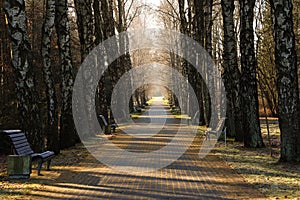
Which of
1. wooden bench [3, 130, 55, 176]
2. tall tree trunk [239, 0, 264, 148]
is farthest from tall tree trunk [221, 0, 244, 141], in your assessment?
wooden bench [3, 130, 55, 176]

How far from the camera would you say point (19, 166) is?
469 inches

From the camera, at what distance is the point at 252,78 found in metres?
18.1

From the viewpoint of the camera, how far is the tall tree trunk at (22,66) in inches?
538

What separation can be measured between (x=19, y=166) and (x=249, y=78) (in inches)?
366

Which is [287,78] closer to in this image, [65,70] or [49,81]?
[49,81]

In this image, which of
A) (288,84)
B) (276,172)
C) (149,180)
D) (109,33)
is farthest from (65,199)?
(109,33)

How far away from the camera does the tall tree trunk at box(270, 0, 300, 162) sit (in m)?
13.4

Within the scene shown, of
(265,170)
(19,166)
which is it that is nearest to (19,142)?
(19,166)

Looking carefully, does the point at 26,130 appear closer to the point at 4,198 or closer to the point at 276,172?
the point at 4,198

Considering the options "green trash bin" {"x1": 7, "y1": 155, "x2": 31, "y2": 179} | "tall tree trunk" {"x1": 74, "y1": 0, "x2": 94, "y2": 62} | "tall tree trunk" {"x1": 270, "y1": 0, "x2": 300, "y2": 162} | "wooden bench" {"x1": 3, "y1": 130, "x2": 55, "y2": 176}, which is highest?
"tall tree trunk" {"x1": 74, "y1": 0, "x2": 94, "y2": 62}

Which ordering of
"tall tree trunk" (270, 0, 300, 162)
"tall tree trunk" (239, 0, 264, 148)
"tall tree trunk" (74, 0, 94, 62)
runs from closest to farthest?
"tall tree trunk" (270, 0, 300, 162) < "tall tree trunk" (239, 0, 264, 148) < "tall tree trunk" (74, 0, 94, 62)

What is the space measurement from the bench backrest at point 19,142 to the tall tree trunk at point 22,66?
3.47 ft

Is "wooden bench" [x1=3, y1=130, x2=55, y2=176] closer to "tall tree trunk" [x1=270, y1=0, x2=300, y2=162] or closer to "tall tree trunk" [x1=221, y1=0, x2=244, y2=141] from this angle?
"tall tree trunk" [x1=270, y1=0, x2=300, y2=162]

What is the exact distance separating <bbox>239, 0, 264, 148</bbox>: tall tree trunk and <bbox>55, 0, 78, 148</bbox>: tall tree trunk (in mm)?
6469
